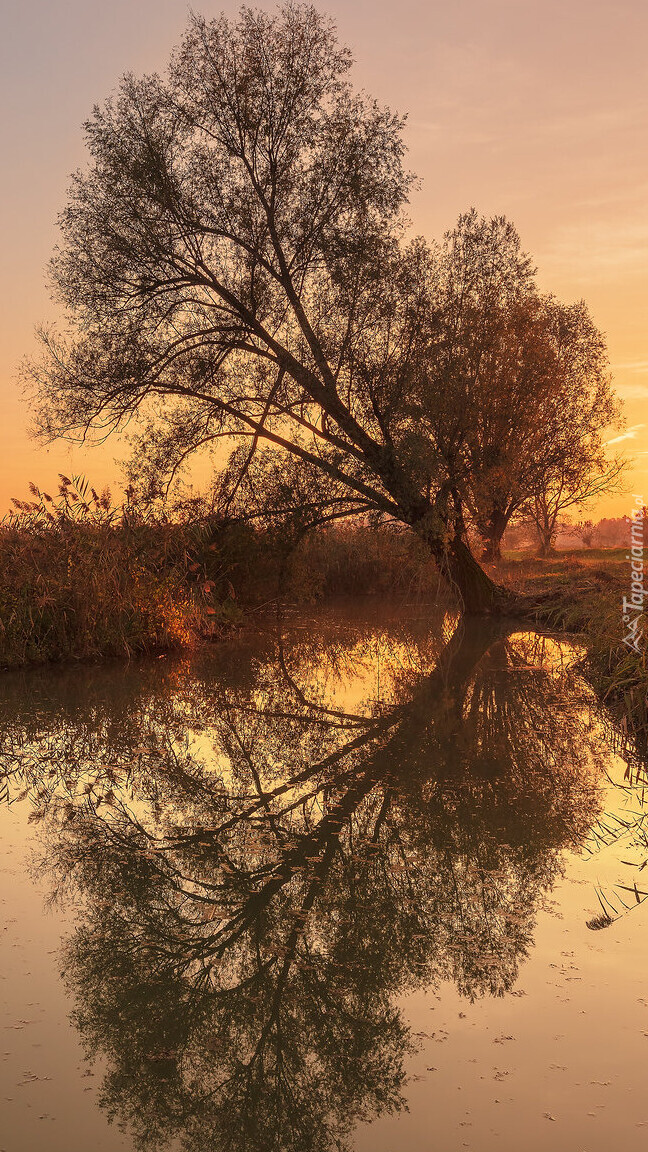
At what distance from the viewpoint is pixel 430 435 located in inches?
822

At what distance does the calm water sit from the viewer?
11.9ft

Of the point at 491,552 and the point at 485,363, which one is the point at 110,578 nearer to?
the point at 485,363

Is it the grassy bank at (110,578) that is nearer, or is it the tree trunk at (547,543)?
the grassy bank at (110,578)

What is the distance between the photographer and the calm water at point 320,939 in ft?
11.9

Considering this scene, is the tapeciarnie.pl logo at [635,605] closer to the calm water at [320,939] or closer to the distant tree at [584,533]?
the calm water at [320,939]

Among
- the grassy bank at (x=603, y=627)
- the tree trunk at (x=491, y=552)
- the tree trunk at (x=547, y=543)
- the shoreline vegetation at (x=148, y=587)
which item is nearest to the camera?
the grassy bank at (x=603, y=627)

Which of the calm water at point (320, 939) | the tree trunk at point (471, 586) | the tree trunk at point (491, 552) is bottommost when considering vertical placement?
the calm water at point (320, 939)

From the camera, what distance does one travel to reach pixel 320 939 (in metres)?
5.09

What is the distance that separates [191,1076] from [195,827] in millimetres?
3258

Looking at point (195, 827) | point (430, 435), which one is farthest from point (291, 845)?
point (430, 435)

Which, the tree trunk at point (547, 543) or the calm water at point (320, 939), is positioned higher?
the tree trunk at point (547, 543)

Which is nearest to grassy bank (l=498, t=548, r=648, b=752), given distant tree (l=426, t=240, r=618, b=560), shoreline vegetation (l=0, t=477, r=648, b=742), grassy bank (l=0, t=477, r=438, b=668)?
shoreline vegetation (l=0, t=477, r=648, b=742)

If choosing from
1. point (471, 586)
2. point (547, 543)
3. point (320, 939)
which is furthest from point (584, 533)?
point (320, 939)

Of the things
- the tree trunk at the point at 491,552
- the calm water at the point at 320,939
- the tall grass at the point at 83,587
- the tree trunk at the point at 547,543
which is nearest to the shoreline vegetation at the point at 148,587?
the tall grass at the point at 83,587
